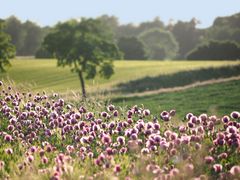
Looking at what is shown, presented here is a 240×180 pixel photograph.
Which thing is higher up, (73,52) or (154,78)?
(73,52)

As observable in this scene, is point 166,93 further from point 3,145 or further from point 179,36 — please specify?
point 179,36

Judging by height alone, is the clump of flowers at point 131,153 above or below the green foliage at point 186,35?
below

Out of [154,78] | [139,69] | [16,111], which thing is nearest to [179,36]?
[139,69]

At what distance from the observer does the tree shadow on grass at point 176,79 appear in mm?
52469

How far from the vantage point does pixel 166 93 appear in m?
36.8

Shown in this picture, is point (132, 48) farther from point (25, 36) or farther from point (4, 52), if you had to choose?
point (4, 52)

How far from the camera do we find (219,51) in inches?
3563

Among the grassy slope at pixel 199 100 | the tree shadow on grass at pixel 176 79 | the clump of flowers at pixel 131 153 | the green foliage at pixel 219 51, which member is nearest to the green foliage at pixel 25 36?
the green foliage at pixel 219 51

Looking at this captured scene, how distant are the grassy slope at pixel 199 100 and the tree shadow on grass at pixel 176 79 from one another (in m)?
15.0

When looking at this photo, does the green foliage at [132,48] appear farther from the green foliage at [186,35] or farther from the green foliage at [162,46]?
the green foliage at [186,35]

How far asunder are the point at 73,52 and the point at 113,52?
443cm

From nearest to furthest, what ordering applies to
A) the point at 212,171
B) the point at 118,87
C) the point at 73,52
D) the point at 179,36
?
the point at 212,171, the point at 73,52, the point at 118,87, the point at 179,36

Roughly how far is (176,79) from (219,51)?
1492 inches

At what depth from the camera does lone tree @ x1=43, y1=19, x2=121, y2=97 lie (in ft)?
162
